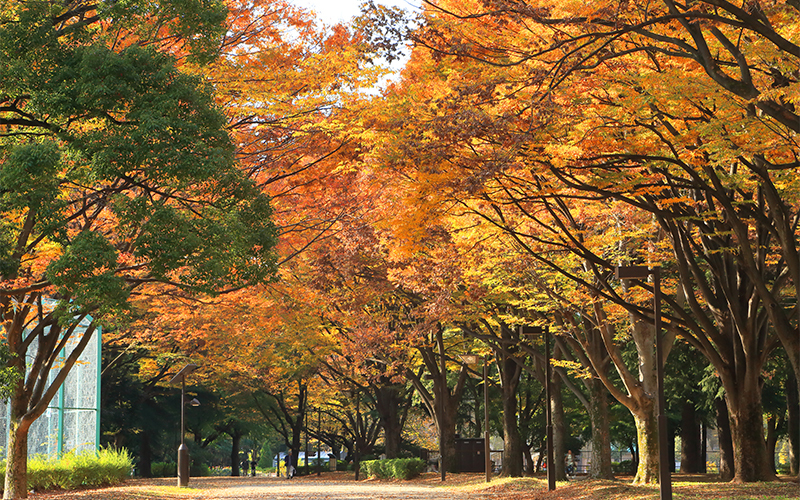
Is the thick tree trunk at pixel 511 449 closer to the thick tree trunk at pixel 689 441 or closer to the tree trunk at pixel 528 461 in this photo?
the tree trunk at pixel 528 461

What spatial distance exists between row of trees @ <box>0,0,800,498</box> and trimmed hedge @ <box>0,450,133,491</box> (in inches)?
136

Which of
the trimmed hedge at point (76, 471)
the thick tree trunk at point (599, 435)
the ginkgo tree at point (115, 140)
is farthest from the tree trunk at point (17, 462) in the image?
the thick tree trunk at point (599, 435)

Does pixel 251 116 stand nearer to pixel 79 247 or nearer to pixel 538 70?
pixel 79 247

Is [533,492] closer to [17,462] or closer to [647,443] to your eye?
[647,443]

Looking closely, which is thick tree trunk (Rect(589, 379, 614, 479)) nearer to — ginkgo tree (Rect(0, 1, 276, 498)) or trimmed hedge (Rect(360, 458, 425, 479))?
trimmed hedge (Rect(360, 458, 425, 479))

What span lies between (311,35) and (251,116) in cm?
176

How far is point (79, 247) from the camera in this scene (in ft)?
33.7

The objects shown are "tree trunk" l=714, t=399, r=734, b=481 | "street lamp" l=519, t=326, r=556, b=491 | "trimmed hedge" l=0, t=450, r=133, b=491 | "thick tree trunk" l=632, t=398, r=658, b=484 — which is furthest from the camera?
"tree trunk" l=714, t=399, r=734, b=481

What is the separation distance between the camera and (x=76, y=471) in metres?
22.7

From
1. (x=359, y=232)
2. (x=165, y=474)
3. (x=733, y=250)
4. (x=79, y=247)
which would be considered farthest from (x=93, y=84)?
(x=165, y=474)

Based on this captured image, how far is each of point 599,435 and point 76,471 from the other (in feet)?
46.9

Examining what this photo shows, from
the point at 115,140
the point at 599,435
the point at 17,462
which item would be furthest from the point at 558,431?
the point at 115,140

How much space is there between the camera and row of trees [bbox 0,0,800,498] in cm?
1030

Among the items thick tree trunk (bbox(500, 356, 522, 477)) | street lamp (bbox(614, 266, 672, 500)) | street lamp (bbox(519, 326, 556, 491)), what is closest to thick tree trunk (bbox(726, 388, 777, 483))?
street lamp (bbox(614, 266, 672, 500))
